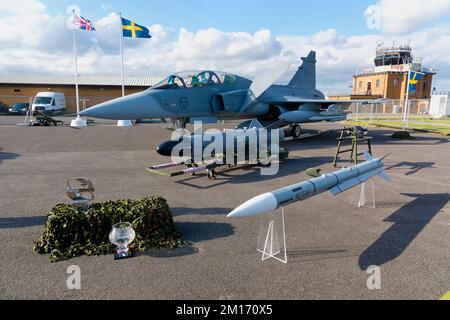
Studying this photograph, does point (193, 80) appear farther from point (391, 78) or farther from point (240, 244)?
point (391, 78)

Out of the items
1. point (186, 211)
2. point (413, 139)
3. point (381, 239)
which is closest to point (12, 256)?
point (186, 211)

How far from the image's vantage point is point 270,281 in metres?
3.82

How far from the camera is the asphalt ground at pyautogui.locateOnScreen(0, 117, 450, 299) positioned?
12.0 feet

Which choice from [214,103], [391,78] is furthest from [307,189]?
[391,78]

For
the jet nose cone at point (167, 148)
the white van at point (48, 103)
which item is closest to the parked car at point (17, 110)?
the white van at point (48, 103)

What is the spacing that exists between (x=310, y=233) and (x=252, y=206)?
1700 millimetres

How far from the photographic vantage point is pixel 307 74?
20.7 m

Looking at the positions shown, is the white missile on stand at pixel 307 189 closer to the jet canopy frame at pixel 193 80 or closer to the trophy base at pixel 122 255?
the trophy base at pixel 122 255

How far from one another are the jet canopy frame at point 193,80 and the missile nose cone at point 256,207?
854 cm

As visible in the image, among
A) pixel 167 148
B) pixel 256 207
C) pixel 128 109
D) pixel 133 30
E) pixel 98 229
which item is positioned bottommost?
pixel 98 229

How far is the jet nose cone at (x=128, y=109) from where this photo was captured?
10320mm

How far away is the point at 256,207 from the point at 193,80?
9018 mm
